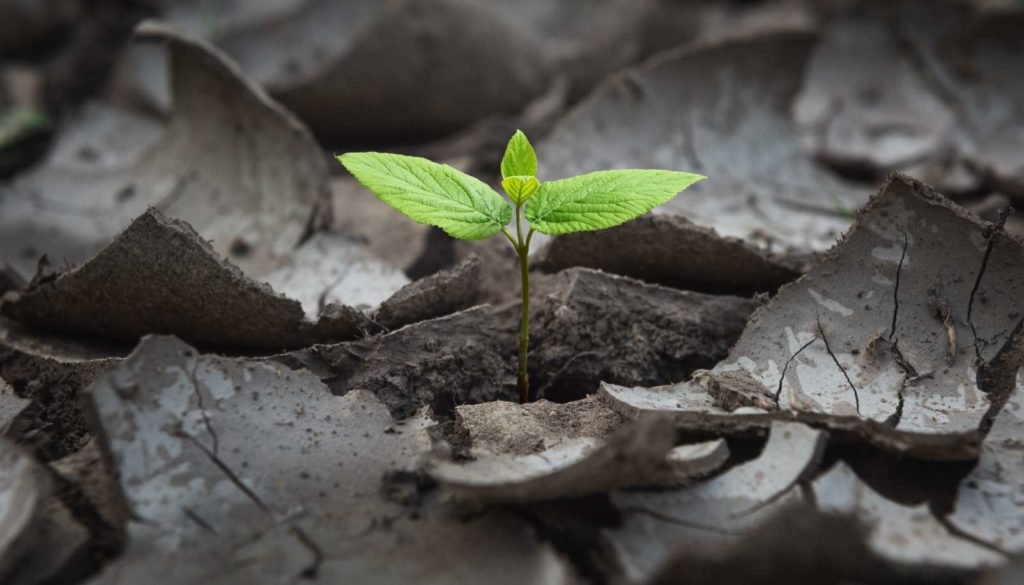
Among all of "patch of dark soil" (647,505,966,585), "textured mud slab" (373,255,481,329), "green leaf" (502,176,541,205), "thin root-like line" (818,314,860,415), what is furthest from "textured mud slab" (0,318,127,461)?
"thin root-like line" (818,314,860,415)

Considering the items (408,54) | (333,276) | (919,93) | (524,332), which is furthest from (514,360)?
(919,93)

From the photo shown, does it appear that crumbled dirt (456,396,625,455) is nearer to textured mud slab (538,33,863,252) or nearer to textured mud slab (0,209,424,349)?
textured mud slab (0,209,424,349)

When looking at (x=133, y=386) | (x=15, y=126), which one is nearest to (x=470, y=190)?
(x=133, y=386)

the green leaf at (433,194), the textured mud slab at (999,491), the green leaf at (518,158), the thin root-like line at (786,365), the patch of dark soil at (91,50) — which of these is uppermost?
the patch of dark soil at (91,50)

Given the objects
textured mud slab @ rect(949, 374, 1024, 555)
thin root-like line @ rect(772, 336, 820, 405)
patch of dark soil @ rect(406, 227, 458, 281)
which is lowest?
textured mud slab @ rect(949, 374, 1024, 555)

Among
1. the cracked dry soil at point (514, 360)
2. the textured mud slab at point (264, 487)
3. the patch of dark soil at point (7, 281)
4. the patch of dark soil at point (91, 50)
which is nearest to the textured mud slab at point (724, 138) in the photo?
the cracked dry soil at point (514, 360)

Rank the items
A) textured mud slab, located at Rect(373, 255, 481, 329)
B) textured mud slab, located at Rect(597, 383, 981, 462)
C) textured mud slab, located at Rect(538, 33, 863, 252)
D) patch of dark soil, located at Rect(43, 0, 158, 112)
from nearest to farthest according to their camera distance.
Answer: textured mud slab, located at Rect(597, 383, 981, 462) → textured mud slab, located at Rect(373, 255, 481, 329) → textured mud slab, located at Rect(538, 33, 863, 252) → patch of dark soil, located at Rect(43, 0, 158, 112)

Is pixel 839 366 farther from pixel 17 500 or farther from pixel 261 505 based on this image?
pixel 17 500

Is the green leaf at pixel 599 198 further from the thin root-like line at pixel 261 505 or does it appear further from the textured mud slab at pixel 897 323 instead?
the thin root-like line at pixel 261 505
